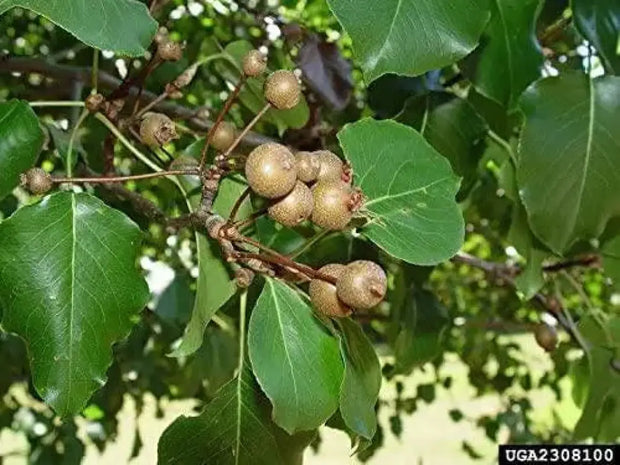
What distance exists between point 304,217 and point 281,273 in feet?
0.32

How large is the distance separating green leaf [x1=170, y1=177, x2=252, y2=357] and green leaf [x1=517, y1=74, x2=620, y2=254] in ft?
1.02

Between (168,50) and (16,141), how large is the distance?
0.50 feet

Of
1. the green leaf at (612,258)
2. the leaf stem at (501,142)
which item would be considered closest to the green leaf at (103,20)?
A: the leaf stem at (501,142)

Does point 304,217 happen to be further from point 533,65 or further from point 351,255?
point 351,255

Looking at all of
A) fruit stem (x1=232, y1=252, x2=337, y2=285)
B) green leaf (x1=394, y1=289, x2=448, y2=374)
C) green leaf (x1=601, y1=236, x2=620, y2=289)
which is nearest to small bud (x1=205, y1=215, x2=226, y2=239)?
fruit stem (x1=232, y1=252, x2=337, y2=285)

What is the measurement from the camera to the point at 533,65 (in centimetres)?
91

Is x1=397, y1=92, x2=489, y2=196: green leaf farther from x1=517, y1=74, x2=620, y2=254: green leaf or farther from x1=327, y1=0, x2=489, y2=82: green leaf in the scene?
x1=327, y1=0, x2=489, y2=82: green leaf

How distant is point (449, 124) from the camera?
42.1 inches

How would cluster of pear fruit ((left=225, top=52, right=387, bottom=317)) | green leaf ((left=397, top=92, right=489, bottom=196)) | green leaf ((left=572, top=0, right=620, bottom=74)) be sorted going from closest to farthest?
cluster of pear fruit ((left=225, top=52, right=387, bottom=317)) → green leaf ((left=572, top=0, right=620, bottom=74)) → green leaf ((left=397, top=92, right=489, bottom=196))

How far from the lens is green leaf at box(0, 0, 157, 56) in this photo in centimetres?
61

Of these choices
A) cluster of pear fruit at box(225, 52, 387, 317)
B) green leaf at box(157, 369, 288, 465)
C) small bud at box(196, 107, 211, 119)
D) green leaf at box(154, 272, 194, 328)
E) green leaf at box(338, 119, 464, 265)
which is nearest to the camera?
cluster of pear fruit at box(225, 52, 387, 317)

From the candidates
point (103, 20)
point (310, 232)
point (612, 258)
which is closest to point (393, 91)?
point (310, 232)

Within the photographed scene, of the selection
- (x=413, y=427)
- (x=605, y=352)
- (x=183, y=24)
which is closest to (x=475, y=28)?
(x=605, y=352)

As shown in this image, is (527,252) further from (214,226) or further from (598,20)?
(214,226)
